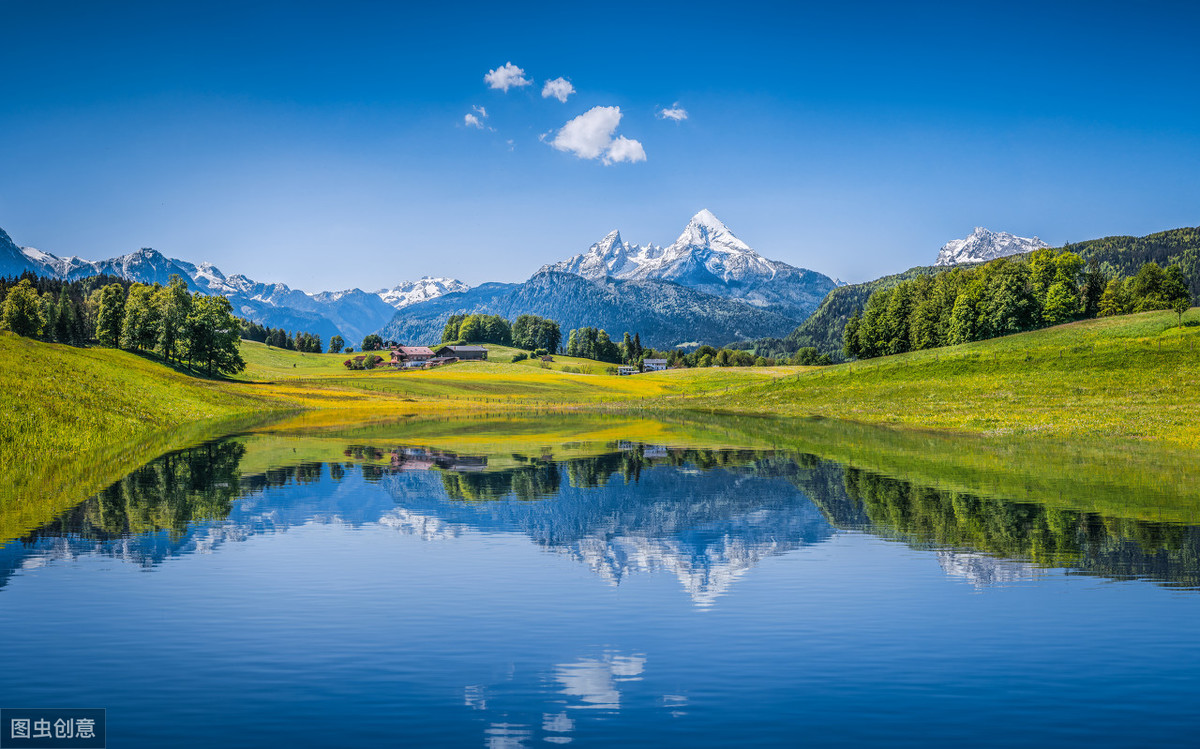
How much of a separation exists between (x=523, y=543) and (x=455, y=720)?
36.9 ft

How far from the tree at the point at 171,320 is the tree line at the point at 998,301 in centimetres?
12099

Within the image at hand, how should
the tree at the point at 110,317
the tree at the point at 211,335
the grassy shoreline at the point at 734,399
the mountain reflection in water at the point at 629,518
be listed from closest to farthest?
the mountain reflection in water at the point at 629,518, the grassy shoreline at the point at 734,399, the tree at the point at 211,335, the tree at the point at 110,317

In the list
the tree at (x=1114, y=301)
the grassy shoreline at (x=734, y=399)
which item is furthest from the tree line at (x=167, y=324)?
the tree at (x=1114, y=301)

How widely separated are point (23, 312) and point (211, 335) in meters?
46.2

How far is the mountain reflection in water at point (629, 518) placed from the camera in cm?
1812

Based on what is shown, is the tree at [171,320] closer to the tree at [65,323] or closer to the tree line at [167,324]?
the tree line at [167,324]

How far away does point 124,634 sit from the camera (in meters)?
13.0

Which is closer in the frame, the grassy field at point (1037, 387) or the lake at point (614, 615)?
the lake at point (614, 615)

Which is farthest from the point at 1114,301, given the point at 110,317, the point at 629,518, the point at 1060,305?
the point at 110,317

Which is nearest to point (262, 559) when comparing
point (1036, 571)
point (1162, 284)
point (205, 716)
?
point (205, 716)

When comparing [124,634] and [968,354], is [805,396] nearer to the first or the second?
[968,354]

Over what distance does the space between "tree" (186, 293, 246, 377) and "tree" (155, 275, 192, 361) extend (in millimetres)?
1383

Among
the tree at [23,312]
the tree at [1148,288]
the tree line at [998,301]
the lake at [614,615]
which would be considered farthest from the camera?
the tree at [23,312]

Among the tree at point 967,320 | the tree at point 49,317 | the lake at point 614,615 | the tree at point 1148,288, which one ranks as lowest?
the lake at point 614,615
